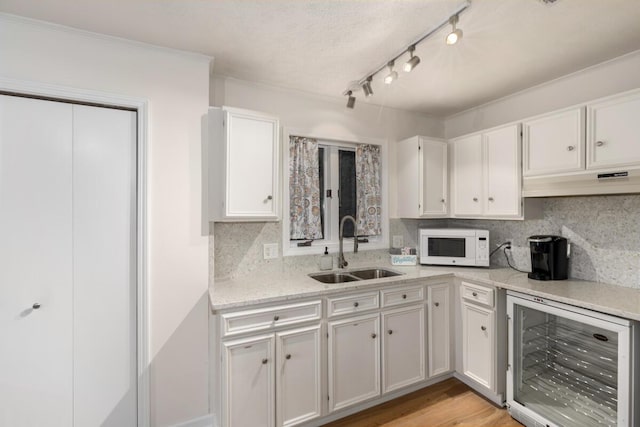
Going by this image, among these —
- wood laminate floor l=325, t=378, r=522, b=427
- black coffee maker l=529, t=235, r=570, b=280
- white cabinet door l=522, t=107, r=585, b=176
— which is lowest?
wood laminate floor l=325, t=378, r=522, b=427

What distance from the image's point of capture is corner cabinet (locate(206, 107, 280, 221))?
79.5 inches

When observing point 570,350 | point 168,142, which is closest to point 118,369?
point 168,142

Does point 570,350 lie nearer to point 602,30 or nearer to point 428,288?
point 428,288

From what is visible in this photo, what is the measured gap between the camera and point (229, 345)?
1758 mm

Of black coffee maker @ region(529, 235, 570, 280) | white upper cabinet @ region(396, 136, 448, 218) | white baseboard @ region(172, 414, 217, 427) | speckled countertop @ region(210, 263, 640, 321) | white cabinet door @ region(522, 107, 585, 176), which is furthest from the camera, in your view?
white upper cabinet @ region(396, 136, 448, 218)

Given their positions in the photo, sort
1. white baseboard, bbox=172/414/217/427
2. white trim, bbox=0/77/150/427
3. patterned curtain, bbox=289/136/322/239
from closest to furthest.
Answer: white trim, bbox=0/77/150/427, white baseboard, bbox=172/414/217/427, patterned curtain, bbox=289/136/322/239

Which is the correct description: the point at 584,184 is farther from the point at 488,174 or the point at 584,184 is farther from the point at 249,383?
the point at 249,383

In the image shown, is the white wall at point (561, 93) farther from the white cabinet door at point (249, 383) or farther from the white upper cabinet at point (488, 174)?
the white cabinet door at point (249, 383)

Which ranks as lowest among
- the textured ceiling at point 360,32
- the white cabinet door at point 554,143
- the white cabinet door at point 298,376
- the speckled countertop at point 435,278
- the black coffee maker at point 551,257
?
the white cabinet door at point 298,376

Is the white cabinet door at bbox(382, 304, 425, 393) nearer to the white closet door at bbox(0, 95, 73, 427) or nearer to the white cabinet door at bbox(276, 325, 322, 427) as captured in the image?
the white cabinet door at bbox(276, 325, 322, 427)

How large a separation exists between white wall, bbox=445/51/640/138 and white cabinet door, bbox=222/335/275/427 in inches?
115

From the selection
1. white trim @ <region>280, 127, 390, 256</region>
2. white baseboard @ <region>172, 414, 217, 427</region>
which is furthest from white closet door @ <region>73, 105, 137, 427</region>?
white trim @ <region>280, 127, 390, 256</region>

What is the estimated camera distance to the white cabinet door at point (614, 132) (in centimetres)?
180

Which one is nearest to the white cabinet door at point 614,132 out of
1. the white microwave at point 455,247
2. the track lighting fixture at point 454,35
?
the white microwave at point 455,247
